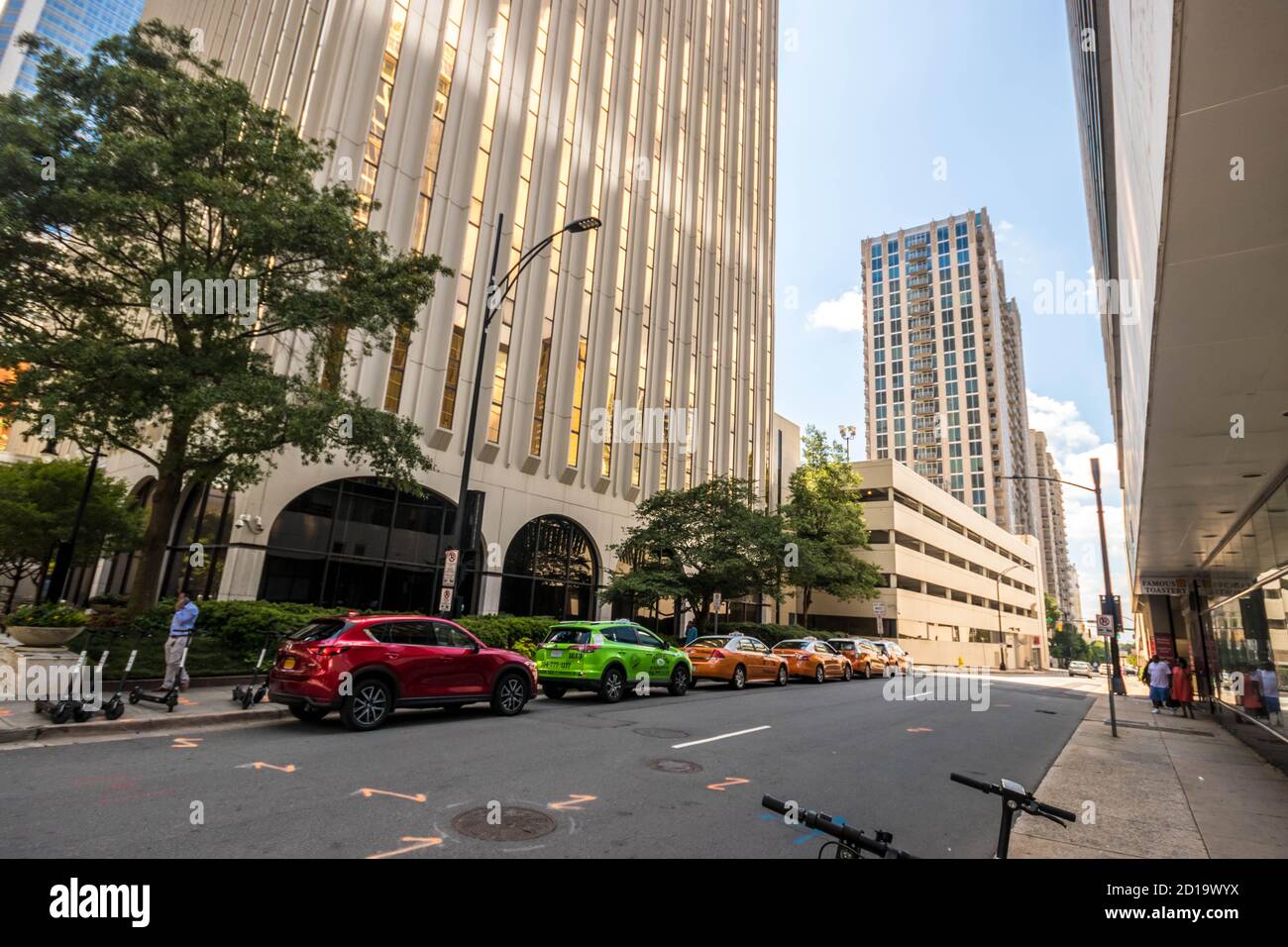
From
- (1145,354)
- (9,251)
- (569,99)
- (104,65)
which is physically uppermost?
(569,99)

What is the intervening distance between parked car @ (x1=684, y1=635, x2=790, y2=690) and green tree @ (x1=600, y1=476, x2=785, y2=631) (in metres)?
5.59

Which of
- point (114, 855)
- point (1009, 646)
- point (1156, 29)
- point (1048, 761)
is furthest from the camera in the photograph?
point (1009, 646)

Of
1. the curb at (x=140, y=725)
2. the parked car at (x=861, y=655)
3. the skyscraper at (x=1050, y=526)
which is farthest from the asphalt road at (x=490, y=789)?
the skyscraper at (x=1050, y=526)

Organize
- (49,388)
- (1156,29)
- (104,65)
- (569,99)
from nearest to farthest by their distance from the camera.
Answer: (1156,29)
(49,388)
(104,65)
(569,99)

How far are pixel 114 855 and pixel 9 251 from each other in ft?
44.4

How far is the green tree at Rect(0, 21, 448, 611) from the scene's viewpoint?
12258mm

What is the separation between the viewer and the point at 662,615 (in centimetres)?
3281

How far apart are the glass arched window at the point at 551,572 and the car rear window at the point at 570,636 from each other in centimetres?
1044

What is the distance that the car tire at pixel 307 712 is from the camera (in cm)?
939

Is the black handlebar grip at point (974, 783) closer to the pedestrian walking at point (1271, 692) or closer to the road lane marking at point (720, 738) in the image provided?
the road lane marking at point (720, 738)

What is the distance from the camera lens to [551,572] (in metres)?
27.1
